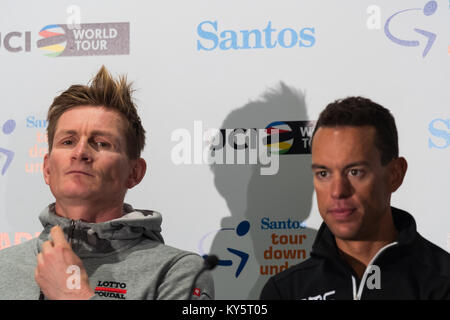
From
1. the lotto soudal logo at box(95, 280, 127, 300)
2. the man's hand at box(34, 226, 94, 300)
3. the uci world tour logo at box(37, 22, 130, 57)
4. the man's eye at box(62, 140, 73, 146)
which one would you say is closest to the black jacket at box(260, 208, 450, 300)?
the lotto soudal logo at box(95, 280, 127, 300)

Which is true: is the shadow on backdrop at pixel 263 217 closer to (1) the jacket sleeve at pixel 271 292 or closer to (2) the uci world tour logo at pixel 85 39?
(1) the jacket sleeve at pixel 271 292

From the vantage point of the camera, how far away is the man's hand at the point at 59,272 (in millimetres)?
1401

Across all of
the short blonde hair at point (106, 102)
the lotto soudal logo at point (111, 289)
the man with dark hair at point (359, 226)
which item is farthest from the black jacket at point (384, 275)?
the short blonde hair at point (106, 102)

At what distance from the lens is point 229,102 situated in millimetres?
1823

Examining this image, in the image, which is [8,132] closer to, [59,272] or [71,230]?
[71,230]

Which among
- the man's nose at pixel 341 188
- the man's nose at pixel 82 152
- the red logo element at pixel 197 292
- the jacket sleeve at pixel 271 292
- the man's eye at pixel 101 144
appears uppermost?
the man's eye at pixel 101 144

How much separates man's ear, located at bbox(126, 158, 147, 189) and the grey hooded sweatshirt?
12 cm

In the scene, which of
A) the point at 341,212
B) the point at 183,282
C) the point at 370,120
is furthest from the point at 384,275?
the point at 183,282

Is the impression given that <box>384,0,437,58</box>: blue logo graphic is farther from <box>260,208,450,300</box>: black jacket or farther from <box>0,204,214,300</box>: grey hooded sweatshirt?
<box>0,204,214,300</box>: grey hooded sweatshirt

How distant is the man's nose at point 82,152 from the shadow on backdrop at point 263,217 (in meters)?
0.45

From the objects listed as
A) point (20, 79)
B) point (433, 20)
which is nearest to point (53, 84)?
point (20, 79)
